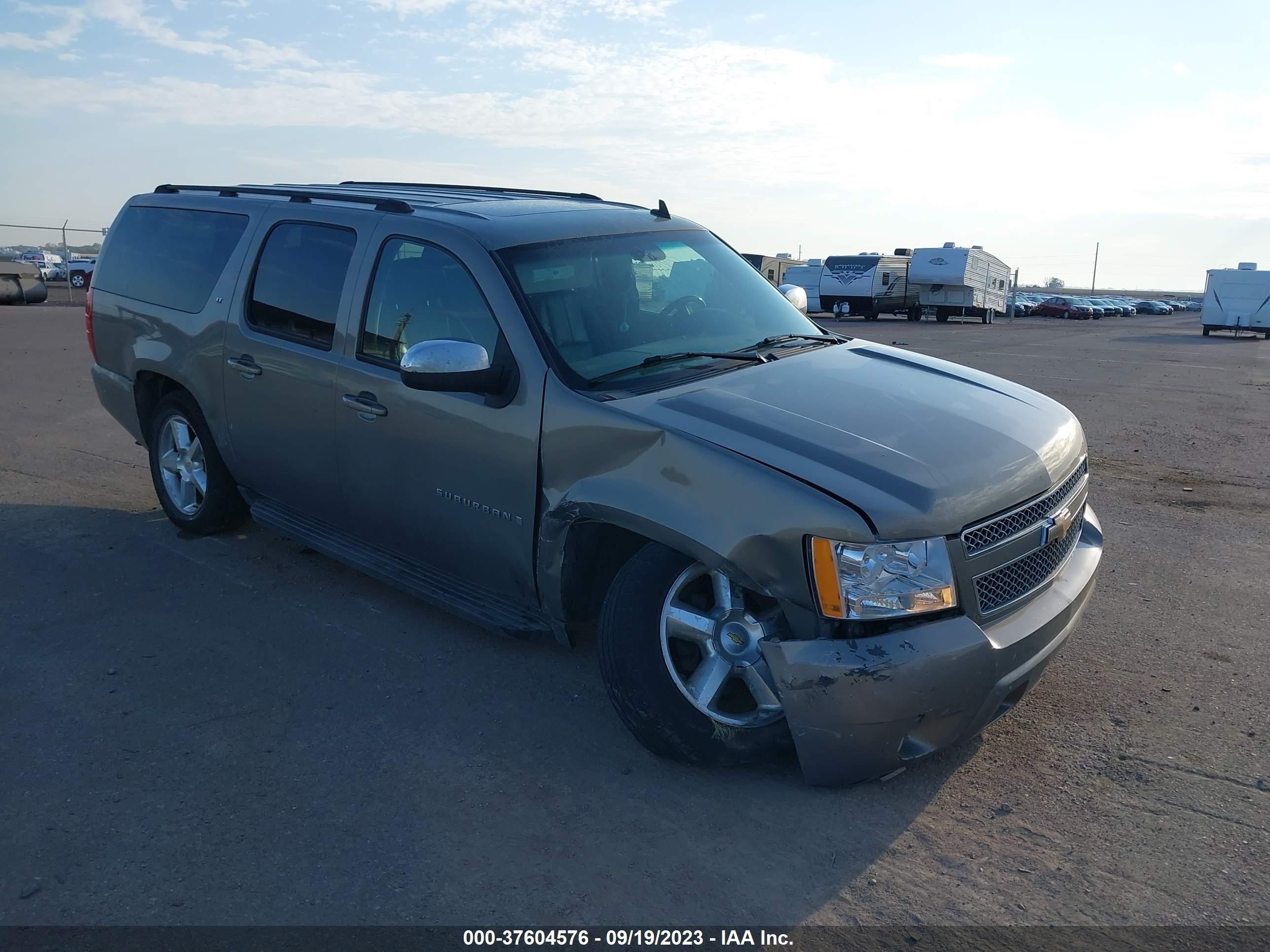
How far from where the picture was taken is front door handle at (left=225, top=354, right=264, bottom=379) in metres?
5.04

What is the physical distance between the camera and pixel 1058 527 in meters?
3.57

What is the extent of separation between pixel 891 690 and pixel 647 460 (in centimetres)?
107

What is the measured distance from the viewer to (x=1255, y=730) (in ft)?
12.2

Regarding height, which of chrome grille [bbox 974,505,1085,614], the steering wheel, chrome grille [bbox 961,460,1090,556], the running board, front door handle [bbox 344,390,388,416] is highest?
the steering wheel

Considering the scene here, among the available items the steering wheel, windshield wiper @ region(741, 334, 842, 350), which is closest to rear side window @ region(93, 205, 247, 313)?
the steering wheel

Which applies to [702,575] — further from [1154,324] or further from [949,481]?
[1154,324]

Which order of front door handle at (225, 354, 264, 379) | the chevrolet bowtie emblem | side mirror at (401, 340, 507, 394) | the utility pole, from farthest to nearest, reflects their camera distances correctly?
the utility pole
front door handle at (225, 354, 264, 379)
side mirror at (401, 340, 507, 394)
the chevrolet bowtie emblem

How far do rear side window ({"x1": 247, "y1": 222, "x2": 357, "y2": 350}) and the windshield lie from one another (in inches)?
39.8

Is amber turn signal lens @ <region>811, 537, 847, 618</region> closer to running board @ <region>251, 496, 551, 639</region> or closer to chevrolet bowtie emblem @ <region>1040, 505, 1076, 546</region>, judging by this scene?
chevrolet bowtie emblem @ <region>1040, 505, 1076, 546</region>

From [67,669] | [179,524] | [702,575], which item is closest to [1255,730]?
[702,575]

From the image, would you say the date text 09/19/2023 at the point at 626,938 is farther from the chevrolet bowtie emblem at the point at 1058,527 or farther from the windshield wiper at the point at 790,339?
the windshield wiper at the point at 790,339

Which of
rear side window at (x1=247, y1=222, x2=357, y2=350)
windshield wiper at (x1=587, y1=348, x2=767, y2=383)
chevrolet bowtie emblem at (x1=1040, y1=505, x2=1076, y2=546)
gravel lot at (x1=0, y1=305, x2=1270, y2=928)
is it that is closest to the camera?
gravel lot at (x1=0, y1=305, x2=1270, y2=928)

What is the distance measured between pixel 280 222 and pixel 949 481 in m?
3.58

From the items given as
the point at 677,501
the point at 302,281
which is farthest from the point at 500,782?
the point at 302,281
